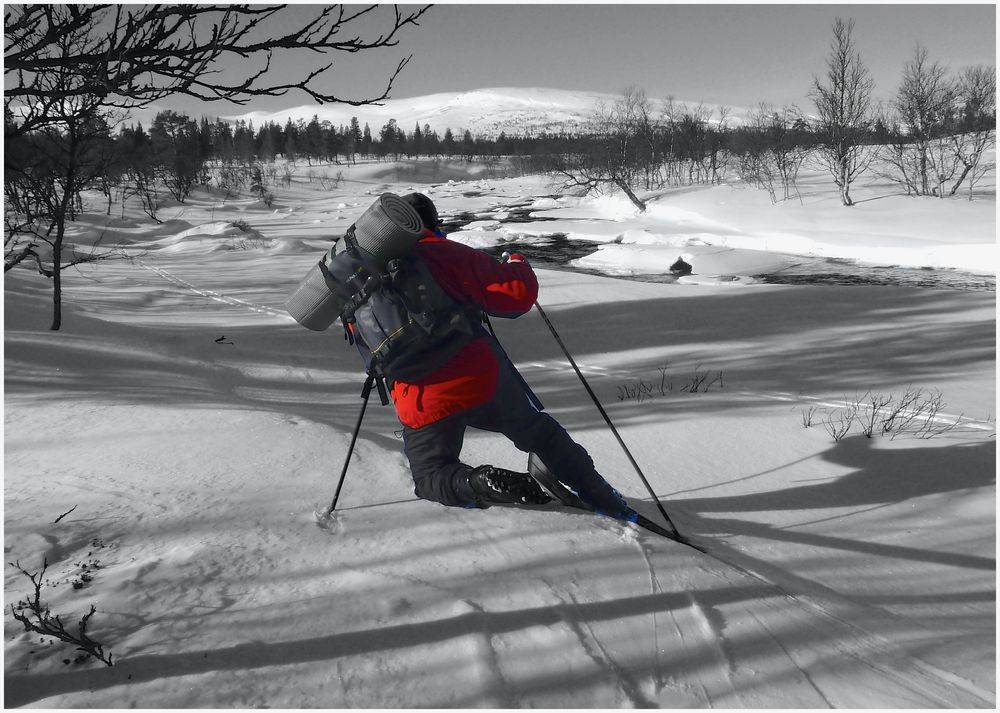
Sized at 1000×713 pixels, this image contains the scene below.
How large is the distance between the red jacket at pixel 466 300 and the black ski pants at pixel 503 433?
0.05 m

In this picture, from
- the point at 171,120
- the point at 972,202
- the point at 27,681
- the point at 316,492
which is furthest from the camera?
the point at 171,120

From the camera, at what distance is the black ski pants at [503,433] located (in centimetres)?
219

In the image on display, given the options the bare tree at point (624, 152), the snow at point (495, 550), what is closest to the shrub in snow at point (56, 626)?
the snow at point (495, 550)

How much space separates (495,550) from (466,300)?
90cm

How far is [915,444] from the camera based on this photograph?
397 centimetres

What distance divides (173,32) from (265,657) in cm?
189

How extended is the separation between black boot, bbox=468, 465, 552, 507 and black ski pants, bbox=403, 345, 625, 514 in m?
0.05

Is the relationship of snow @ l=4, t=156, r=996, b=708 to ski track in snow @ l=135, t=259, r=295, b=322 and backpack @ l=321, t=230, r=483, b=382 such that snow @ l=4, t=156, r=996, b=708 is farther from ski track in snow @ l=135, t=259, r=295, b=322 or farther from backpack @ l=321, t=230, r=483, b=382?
ski track in snow @ l=135, t=259, r=295, b=322

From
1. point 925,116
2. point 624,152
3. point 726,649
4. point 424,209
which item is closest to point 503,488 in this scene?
point 726,649

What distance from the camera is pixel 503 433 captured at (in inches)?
94.3

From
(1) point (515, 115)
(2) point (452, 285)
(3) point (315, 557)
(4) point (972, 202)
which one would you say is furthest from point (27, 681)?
(1) point (515, 115)

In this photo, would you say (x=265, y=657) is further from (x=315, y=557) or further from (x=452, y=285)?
(x=452, y=285)

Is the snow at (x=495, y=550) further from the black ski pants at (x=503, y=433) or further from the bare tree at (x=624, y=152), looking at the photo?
the bare tree at (x=624, y=152)

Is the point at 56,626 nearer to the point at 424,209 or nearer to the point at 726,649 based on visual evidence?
the point at 424,209
